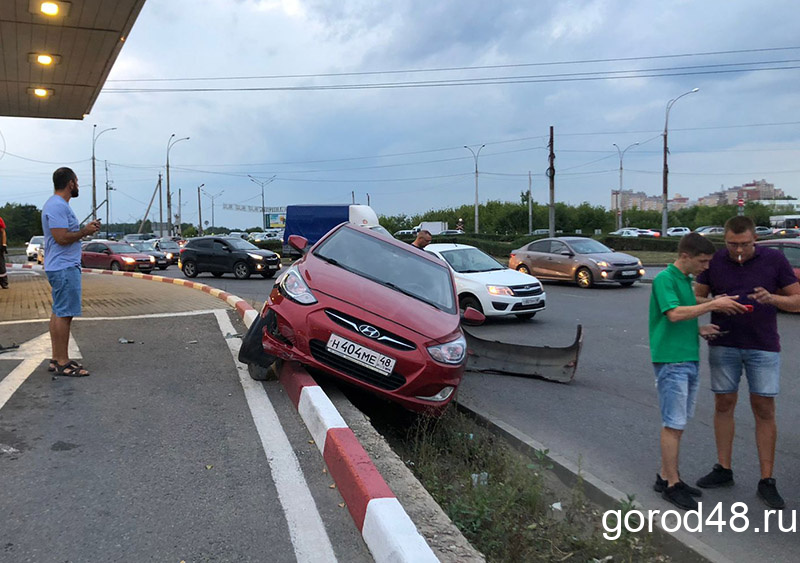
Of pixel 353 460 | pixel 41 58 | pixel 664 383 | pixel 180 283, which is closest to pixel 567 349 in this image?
pixel 664 383

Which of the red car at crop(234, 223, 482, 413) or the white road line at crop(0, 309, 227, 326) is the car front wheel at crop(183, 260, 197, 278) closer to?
the white road line at crop(0, 309, 227, 326)

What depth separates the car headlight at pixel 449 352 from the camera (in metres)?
4.98

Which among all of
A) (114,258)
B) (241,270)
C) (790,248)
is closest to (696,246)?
(790,248)

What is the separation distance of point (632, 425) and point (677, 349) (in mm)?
2048

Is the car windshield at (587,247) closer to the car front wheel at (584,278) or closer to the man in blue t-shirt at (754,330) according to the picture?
the car front wheel at (584,278)

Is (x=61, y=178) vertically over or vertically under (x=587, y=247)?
over

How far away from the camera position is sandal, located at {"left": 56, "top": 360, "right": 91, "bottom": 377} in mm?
5957

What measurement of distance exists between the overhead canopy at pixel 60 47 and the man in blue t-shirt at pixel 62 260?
4.69 meters

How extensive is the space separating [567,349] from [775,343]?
3573 millimetres

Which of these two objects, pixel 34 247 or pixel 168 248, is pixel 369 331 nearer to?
pixel 168 248

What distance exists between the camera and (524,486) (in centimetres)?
401

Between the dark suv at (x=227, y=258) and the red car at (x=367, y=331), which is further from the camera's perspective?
the dark suv at (x=227, y=258)

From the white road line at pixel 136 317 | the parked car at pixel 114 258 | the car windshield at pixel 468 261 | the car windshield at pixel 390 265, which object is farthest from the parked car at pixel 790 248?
the parked car at pixel 114 258

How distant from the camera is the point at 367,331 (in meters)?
5.00
